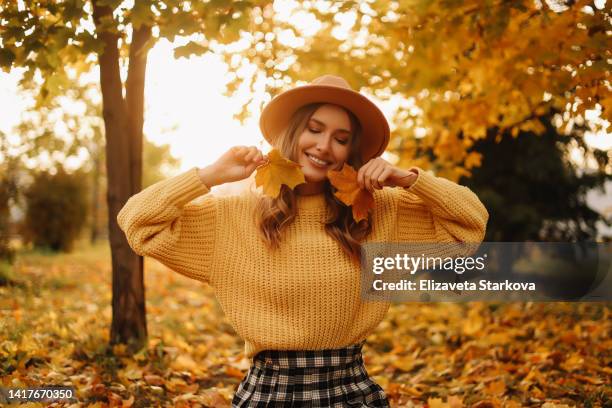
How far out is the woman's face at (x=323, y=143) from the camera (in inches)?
91.6

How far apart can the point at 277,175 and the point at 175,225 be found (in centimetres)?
46

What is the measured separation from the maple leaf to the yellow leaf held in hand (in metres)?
0.13

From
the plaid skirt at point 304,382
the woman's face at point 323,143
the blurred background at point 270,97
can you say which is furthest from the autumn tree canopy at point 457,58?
the plaid skirt at point 304,382

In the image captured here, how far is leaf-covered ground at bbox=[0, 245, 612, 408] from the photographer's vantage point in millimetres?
3167

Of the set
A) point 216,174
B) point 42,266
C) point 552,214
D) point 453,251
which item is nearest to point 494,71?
point 453,251

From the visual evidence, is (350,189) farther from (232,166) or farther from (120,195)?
(120,195)

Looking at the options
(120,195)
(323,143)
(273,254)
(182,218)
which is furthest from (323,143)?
(120,195)

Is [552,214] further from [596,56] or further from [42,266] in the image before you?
[42,266]

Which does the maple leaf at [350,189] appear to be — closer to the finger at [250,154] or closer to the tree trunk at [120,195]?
the finger at [250,154]

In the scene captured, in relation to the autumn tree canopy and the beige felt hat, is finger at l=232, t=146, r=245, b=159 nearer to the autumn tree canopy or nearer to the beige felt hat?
the beige felt hat

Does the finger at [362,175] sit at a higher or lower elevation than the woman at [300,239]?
higher

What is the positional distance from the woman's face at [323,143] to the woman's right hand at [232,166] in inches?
8.1

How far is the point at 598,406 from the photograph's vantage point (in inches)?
118

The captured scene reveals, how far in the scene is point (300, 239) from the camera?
2.29 m
